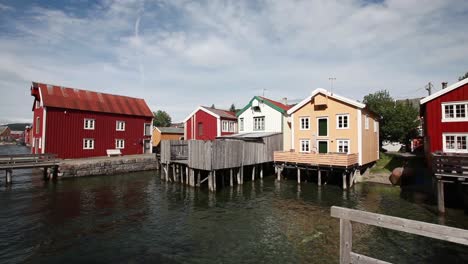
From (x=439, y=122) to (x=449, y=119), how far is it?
1.88 feet

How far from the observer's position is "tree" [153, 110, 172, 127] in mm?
95562

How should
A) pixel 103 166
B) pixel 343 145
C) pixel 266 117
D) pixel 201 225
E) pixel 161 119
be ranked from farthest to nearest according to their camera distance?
1. pixel 161 119
2. pixel 266 117
3. pixel 103 166
4. pixel 343 145
5. pixel 201 225

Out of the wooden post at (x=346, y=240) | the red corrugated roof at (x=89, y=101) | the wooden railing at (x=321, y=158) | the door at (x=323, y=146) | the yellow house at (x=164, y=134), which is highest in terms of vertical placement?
the red corrugated roof at (x=89, y=101)

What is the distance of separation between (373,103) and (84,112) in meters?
40.4

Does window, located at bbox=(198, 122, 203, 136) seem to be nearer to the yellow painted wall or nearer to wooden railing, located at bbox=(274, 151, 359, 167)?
wooden railing, located at bbox=(274, 151, 359, 167)

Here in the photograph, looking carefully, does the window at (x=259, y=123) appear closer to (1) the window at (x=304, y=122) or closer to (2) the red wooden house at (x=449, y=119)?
(1) the window at (x=304, y=122)

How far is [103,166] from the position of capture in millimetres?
28031

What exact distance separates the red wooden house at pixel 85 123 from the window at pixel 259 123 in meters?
16.9

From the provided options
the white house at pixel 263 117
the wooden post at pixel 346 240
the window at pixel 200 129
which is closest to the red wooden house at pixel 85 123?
the window at pixel 200 129

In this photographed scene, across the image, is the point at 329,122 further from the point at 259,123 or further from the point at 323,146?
the point at 259,123

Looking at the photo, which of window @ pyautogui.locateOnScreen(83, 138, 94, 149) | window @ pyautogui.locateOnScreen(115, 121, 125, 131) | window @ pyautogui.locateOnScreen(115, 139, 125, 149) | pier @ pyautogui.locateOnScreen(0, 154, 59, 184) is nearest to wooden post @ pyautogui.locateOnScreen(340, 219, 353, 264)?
pier @ pyautogui.locateOnScreen(0, 154, 59, 184)

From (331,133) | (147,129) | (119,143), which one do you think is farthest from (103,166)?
(331,133)

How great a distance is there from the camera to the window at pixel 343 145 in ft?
75.8

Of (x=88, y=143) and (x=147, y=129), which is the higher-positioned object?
(x=147, y=129)
